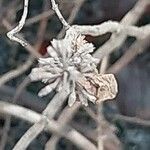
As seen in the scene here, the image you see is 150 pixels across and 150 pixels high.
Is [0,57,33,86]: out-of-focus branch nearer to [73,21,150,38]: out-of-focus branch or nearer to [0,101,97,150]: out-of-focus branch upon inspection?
[0,101,97,150]: out-of-focus branch

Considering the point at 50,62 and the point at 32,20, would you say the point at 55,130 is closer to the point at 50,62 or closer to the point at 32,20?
the point at 32,20

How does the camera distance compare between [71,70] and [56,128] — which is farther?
[56,128]

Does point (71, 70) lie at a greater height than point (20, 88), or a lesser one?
greater

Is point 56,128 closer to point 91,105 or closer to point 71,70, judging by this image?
point 91,105

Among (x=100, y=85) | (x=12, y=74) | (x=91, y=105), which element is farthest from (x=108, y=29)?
(x=91, y=105)

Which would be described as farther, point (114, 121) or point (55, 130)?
point (114, 121)

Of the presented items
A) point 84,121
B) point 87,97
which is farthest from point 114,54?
point 87,97

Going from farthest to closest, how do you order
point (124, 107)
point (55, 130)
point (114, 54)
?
point (114, 54)
point (124, 107)
point (55, 130)

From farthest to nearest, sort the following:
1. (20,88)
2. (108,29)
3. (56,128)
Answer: (20,88), (56,128), (108,29)

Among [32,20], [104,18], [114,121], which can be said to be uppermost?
[32,20]

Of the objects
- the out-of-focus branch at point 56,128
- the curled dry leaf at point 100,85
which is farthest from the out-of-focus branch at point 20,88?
the curled dry leaf at point 100,85
